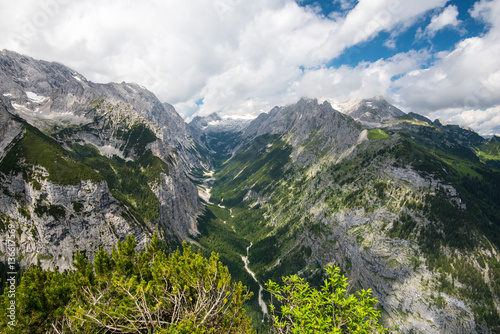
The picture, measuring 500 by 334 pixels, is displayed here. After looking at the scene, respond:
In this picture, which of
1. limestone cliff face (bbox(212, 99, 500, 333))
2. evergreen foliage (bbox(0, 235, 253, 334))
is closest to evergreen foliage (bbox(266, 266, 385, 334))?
evergreen foliage (bbox(0, 235, 253, 334))

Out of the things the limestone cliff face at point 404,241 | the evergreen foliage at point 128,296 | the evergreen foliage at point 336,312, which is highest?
the limestone cliff face at point 404,241

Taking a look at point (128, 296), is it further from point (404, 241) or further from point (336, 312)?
point (404, 241)

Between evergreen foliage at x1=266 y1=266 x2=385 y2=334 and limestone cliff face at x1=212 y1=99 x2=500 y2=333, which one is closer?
evergreen foliage at x1=266 y1=266 x2=385 y2=334

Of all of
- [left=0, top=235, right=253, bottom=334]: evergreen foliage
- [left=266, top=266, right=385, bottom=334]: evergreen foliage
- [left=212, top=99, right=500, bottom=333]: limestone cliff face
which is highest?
[left=212, top=99, right=500, bottom=333]: limestone cliff face

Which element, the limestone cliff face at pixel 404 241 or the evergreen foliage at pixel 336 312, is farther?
the limestone cliff face at pixel 404 241

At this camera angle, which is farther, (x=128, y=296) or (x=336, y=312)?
(x=336, y=312)

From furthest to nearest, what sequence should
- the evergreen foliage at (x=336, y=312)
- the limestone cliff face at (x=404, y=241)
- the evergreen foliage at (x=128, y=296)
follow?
the limestone cliff face at (x=404, y=241) → the evergreen foliage at (x=128, y=296) → the evergreen foliage at (x=336, y=312)

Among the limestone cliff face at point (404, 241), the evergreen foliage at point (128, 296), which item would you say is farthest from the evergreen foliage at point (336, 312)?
the limestone cliff face at point (404, 241)

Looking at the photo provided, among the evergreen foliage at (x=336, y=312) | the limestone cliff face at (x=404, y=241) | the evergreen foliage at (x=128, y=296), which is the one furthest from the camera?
the limestone cliff face at (x=404, y=241)

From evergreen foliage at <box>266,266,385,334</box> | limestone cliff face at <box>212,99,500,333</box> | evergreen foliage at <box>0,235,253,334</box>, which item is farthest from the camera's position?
limestone cliff face at <box>212,99,500,333</box>

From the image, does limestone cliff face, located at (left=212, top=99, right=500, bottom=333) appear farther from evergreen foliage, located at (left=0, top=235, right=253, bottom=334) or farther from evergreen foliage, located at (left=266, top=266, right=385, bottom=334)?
evergreen foliage, located at (left=0, top=235, right=253, bottom=334)

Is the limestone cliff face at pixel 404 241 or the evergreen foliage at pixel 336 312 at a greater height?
the limestone cliff face at pixel 404 241

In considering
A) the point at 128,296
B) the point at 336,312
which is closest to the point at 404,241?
the point at 336,312

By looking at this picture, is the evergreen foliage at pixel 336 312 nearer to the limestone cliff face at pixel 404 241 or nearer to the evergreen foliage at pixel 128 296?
the evergreen foliage at pixel 128 296
